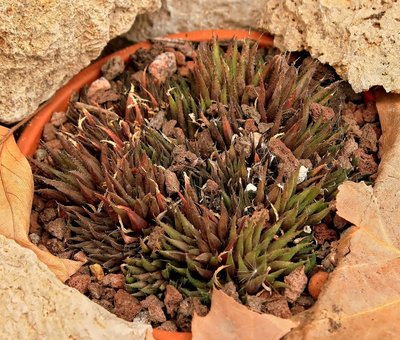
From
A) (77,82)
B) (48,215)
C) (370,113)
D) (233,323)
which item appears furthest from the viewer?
(77,82)

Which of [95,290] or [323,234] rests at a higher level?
[323,234]

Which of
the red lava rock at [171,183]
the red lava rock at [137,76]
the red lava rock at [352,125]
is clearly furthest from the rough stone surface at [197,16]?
the red lava rock at [171,183]

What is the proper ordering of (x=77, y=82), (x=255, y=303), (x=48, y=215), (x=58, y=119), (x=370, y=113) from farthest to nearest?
(x=77, y=82) < (x=58, y=119) < (x=370, y=113) < (x=48, y=215) < (x=255, y=303)

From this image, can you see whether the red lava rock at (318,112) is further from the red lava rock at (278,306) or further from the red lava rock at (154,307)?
the red lava rock at (154,307)

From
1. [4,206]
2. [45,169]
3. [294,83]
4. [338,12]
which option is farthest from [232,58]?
[4,206]

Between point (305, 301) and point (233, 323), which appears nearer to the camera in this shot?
point (233, 323)

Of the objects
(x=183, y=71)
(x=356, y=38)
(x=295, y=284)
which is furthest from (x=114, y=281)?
(x=356, y=38)

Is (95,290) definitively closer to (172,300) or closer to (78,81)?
(172,300)
